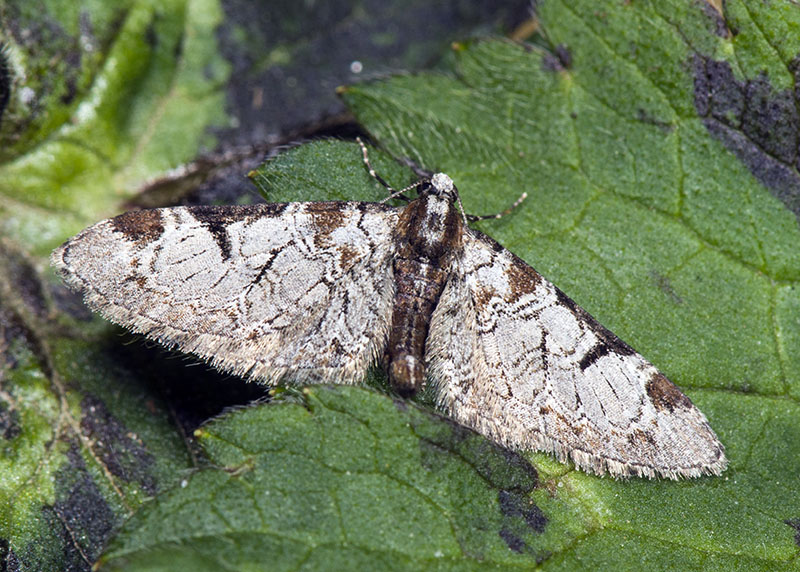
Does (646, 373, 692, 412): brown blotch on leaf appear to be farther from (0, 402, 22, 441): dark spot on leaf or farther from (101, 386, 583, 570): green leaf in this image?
(0, 402, 22, 441): dark spot on leaf

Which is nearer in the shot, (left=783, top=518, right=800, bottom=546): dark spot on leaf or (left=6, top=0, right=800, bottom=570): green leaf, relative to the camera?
(left=6, top=0, right=800, bottom=570): green leaf

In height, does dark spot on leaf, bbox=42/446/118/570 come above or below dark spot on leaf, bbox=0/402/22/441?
below

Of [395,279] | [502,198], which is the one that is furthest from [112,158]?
[502,198]

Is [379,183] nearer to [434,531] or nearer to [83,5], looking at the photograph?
[434,531]

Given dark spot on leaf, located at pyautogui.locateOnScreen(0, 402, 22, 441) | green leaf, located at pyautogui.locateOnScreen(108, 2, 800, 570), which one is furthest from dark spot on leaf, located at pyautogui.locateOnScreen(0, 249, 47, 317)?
green leaf, located at pyautogui.locateOnScreen(108, 2, 800, 570)

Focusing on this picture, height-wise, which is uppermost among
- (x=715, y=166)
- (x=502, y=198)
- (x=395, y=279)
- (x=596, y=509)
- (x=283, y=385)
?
(x=715, y=166)

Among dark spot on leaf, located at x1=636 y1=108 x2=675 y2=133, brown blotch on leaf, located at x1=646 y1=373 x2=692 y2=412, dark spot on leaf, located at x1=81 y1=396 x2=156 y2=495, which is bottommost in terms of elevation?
dark spot on leaf, located at x1=81 y1=396 x2=156 y2=495

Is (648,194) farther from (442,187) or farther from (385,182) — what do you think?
(385,182)
